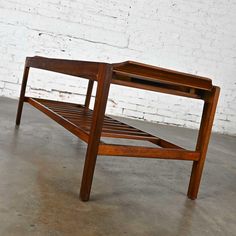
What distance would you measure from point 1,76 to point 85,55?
105 cm

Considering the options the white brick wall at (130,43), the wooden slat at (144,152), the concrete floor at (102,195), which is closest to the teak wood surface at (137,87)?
the wooden slat at (144,152)

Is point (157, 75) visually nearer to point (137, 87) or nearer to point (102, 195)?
point (137, 87)

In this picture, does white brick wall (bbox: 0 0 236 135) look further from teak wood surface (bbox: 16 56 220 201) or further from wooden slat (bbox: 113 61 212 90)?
wooden slat (bbox: 113 61 212 90)

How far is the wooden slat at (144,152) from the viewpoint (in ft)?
3.73

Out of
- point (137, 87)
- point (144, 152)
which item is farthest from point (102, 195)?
point (137, 87)

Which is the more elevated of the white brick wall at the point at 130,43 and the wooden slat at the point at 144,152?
the white brick wall at the point at 130,43

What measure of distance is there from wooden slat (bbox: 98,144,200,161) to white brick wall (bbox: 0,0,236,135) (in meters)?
2.73

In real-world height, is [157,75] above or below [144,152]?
above

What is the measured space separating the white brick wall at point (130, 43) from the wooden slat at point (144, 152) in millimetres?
2734

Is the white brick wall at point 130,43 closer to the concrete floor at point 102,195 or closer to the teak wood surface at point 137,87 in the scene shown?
the concrete floor at point 102,195

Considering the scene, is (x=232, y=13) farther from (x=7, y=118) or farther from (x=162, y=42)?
(x=7, y=118)

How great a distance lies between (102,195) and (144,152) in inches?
9.4

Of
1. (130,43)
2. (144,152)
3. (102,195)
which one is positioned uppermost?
(130,43)

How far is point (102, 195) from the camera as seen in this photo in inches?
47.4
